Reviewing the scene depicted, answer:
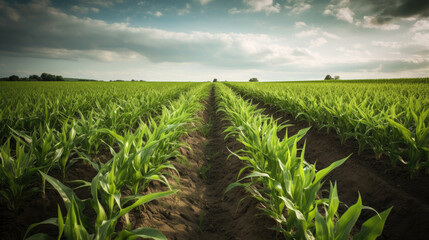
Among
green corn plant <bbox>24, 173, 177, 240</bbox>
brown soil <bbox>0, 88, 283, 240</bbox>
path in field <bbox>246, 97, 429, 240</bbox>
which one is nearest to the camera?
green corn plant <bbox>24, 173, 177, 240</bbox>

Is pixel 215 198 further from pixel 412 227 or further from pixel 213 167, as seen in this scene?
pixel 412 227

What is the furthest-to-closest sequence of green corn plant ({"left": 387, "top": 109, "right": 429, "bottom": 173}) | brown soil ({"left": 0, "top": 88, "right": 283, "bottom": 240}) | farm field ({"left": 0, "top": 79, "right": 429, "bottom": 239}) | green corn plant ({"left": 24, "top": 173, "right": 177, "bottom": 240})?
1. green corn plant ({"left": 387, "top": 109, "right": 429, "bottom": 173})
2. brown soil ({"left": 0, "top": 88, "right": 283, "bottom": 240})
3. farm field ({"left": 0, "top": 79, "right": 429, "bottom": 239})
4. green corn plant ({"left": 24, "top": 173, "right": 177, "bottom": 240})

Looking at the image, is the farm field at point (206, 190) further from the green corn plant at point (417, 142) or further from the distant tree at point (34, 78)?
the distant tree at point (34, 78)

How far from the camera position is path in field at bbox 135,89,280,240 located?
1999 mm

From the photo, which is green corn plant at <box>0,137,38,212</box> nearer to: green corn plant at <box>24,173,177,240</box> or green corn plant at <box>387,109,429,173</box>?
green corn plant at <box>24,173,177,240</box>

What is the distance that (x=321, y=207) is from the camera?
2529mm

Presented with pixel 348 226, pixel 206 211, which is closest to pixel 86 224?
pixel 206 211

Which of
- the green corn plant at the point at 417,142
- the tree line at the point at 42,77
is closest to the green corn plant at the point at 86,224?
the green corn plant at the point at 417,142

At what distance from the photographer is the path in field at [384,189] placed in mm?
2131

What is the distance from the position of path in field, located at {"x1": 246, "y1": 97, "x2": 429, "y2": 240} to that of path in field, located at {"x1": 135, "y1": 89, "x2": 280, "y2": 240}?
54.8 inches

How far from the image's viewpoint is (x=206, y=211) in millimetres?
2549

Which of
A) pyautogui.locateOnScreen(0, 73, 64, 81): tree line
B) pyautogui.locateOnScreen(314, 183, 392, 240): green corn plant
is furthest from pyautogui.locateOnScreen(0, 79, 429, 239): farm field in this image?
pyautogui.locateOnScreen(0, 73, 64, 81): tree line

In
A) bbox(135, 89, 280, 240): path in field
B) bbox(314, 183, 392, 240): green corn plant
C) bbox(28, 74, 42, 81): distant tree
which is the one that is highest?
bbox(28, 74, 42, 81): distant tree

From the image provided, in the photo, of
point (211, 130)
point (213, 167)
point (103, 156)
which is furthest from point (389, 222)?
point (211, 130)
